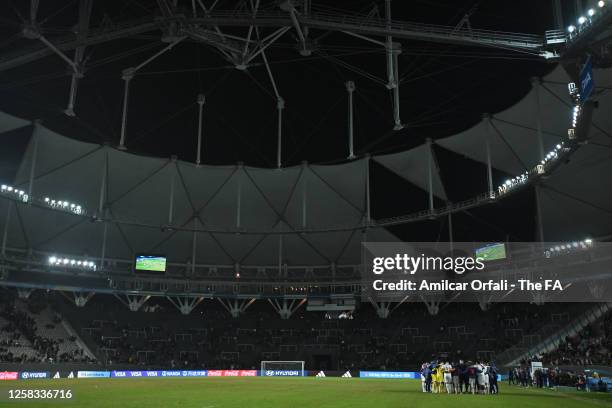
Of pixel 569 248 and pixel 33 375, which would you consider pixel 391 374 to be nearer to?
pixel 569 248

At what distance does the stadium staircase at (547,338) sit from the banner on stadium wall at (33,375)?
45760 millimetres

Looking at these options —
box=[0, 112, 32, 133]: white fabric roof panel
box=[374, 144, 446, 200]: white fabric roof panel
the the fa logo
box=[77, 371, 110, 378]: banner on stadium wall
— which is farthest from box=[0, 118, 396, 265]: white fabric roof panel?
the the fa logo

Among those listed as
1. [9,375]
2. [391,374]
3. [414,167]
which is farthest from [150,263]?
[414,167]

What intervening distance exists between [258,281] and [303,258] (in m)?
7.74

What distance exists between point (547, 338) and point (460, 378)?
3334 centimetres

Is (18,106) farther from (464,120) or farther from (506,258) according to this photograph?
(506,258)

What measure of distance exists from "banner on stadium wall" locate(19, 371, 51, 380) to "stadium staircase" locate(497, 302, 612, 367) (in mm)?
45760

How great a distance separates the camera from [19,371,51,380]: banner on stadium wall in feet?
171

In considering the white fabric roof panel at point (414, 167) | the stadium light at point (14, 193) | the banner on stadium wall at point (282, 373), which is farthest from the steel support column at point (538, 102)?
the stadium light at point (14, 193)

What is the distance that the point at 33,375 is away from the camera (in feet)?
174

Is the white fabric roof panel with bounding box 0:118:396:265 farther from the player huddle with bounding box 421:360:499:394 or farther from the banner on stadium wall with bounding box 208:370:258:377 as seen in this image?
the player huddle with bounding box 421:360:499:394

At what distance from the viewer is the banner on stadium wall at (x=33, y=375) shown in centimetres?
5204

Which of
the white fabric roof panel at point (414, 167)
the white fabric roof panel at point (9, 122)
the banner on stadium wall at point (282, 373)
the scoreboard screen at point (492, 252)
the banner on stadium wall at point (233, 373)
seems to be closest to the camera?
the white fabric roof panel at point (9, 122)

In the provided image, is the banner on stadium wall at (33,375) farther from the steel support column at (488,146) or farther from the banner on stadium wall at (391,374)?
the steel support column at (488,146)
